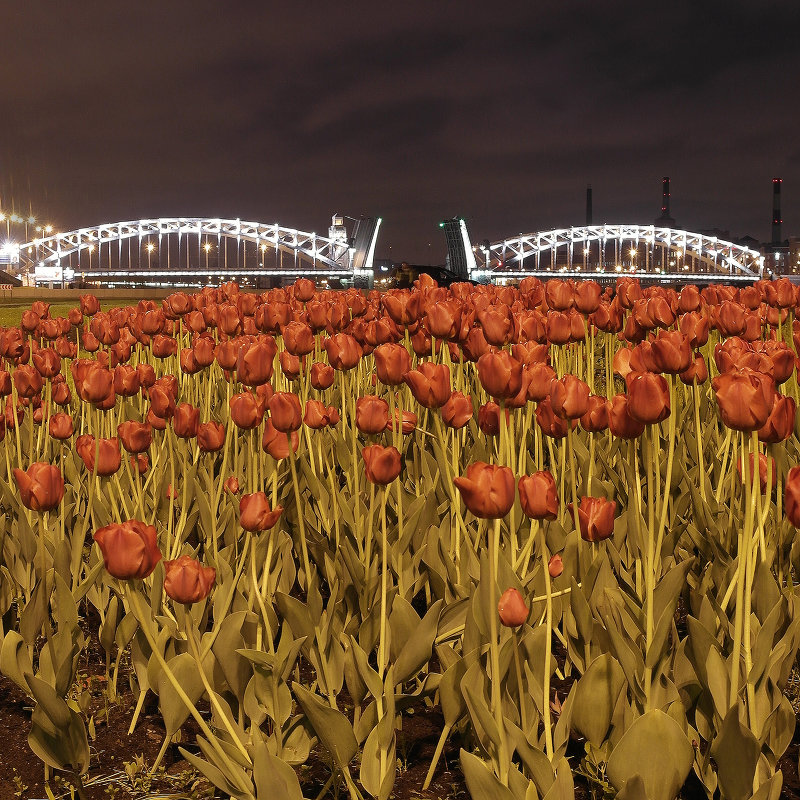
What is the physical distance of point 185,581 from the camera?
1876 mm

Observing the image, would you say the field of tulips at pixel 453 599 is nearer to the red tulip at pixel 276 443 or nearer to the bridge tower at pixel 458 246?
the red tulip at pixel 276 443

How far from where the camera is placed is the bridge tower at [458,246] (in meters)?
81.1

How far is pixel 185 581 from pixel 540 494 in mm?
796

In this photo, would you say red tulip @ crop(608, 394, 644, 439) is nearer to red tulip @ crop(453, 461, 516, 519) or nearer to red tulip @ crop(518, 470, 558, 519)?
red tulip @ crop(518, 470, 558, 519)

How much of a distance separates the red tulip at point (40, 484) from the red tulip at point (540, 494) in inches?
44.2

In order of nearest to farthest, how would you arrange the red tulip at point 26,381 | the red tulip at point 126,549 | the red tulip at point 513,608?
1. the red tulip at point 126,549
2. the red tulip at point 513,608
3. the red tulip at point 26,381

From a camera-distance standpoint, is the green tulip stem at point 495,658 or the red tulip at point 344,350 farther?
the red tulip at point 344,350

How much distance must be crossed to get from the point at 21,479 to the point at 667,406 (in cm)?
156

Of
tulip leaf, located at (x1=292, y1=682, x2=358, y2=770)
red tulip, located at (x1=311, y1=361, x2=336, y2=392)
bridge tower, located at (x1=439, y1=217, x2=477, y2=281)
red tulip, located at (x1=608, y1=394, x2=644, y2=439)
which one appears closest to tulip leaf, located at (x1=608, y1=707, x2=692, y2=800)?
tulip leaf, located at (x1=292, y1=682, x2=358, y2=770)

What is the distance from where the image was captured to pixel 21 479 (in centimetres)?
212

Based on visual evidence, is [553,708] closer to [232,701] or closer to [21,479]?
[232,701]

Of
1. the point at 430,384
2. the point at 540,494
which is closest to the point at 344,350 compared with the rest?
the point at 430,384

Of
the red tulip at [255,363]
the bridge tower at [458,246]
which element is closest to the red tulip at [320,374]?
the red tulip at [255,363]

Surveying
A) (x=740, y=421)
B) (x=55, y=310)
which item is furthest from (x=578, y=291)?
(x=55, y=310)
